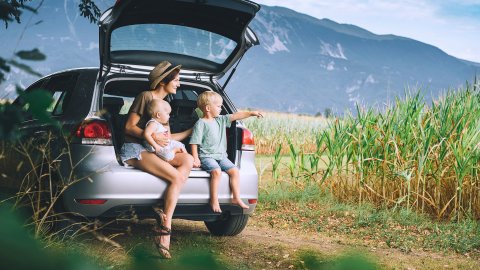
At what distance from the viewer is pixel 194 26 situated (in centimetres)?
604

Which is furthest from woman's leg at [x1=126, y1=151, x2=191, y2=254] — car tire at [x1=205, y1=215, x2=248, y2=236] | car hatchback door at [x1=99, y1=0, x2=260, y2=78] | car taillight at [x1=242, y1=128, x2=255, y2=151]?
car tire at [x1=205, y1=215, x2=248, y2=236]

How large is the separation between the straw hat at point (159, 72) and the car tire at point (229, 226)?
148 centimetres

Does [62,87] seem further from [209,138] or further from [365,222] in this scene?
[365,222]

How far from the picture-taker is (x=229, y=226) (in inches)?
251

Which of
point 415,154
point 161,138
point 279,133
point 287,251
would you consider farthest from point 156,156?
point 279,133

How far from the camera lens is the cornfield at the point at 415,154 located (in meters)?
7.72

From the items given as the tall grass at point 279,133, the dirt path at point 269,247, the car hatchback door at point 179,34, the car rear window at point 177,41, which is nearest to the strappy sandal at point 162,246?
the dirt path at point 269,247

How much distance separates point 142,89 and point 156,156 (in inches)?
54.0

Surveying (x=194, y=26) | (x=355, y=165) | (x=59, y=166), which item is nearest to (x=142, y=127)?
(x=59, y=166)

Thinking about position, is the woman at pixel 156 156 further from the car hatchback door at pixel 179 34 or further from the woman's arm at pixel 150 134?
the car hatchback door at pixel 179 34

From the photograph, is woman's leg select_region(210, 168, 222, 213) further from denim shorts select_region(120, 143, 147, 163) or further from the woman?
denim shorts select_region(120, 143, 147, 163)

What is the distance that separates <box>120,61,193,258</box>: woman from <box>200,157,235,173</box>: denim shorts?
0.57ft

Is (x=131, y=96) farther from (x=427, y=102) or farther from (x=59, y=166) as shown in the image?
(x=427, y=102)

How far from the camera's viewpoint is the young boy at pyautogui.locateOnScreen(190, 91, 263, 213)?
5547mm
